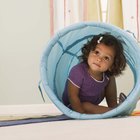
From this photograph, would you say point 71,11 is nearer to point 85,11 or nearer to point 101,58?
point 85,11

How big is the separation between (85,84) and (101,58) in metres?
0.15

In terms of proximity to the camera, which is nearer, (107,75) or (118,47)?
(118,47)

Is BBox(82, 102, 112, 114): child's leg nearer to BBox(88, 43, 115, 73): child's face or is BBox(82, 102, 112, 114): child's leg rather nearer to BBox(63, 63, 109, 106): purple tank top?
BBox(63, 63, 109, 106): purple tank top

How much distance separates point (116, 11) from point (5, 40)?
0.87 metres

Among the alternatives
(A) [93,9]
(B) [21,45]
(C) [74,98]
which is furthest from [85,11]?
(C) [74,98]

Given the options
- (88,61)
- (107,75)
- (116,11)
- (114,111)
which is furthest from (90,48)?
(116,11)

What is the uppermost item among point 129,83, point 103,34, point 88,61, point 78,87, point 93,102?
point 103,34

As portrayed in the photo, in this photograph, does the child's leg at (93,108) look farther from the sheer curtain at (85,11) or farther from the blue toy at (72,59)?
the sheer curtain at (85,11)

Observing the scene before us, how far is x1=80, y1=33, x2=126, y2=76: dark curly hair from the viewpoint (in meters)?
A: 1.50

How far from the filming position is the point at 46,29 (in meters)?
2.33

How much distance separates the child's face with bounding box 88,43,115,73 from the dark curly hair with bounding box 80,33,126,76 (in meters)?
0.02

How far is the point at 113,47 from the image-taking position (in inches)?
59.1

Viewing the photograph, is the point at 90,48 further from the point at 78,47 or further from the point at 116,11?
the point at 116,11

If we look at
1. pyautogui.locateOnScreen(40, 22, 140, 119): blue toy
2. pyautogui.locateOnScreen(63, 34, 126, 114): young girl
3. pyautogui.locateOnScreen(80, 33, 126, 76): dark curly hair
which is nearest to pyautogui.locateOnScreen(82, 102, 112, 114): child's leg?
pyautogui.locateOnScreen(63, 34, 126, 114): young girl
